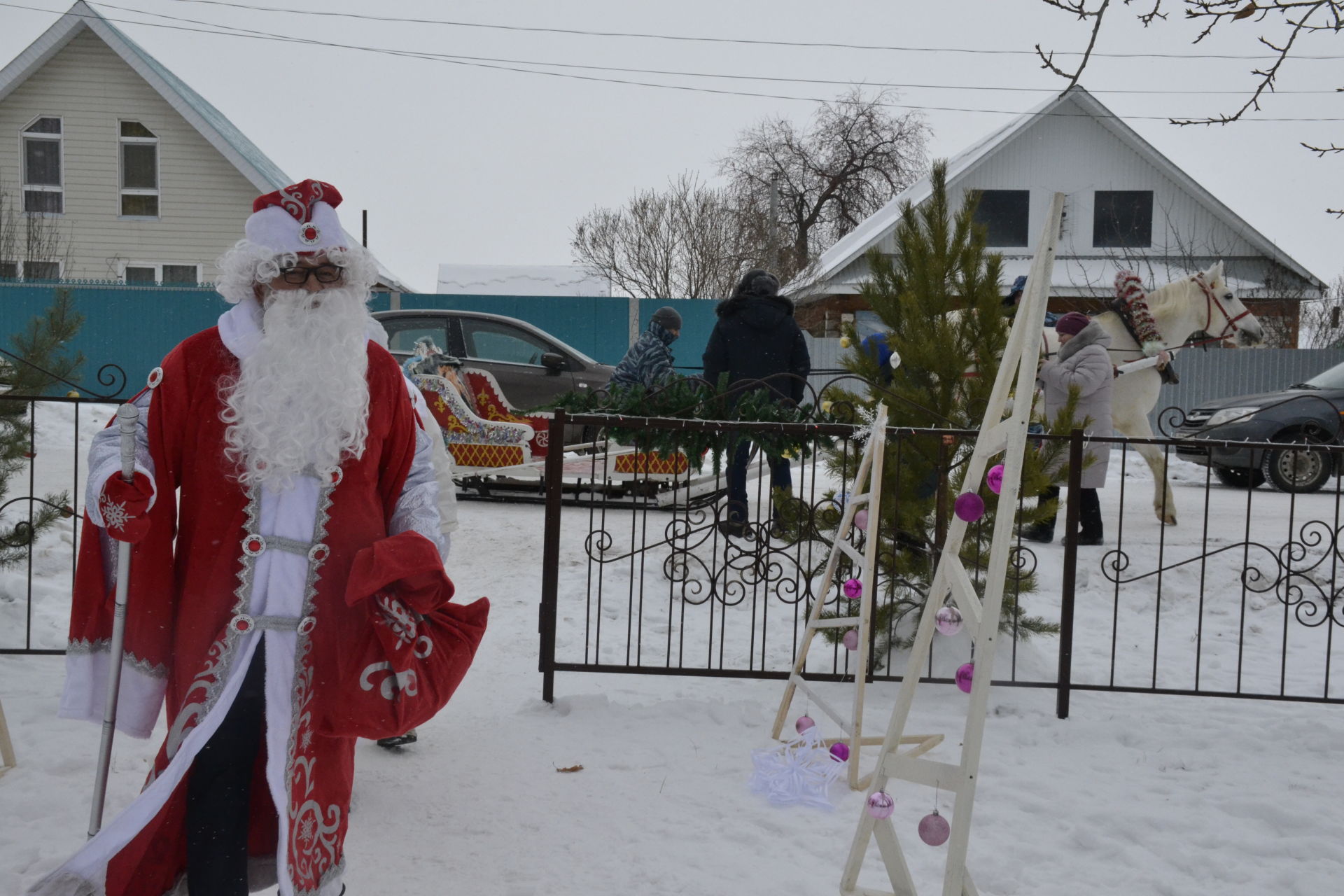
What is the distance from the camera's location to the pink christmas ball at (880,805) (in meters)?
2.64

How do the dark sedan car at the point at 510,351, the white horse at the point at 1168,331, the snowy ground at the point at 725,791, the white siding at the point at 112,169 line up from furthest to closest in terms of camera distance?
the white siding at the point at 112,169 < the dark sedan car at the point at 510,351 < the white horse at the point at 1168,331 < the snowy ground at the point at 725,791

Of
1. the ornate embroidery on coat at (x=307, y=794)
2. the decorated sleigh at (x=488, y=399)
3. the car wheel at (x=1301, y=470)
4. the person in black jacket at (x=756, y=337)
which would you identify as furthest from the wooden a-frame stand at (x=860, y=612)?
the car wheel at (x=1301, y=470)

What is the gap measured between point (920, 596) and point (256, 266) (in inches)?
139

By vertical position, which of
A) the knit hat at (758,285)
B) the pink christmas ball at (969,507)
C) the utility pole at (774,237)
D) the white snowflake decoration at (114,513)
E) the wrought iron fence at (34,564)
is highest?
the utility pole at (774,237)

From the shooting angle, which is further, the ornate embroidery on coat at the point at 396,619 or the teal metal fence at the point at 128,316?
the teal metal fence at the point at 128,316

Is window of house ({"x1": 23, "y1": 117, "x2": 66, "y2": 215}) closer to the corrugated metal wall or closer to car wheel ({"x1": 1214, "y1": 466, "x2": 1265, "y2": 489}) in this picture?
car wheel ({"x1": 1214, "y1": 466, "x2": 1265, "y2": 489})

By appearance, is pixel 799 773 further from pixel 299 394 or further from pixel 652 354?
pixel 652 354

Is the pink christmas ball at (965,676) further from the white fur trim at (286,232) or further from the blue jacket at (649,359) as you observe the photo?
the blue jacket at (649,359)

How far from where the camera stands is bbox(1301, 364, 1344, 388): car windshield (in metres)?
11.6

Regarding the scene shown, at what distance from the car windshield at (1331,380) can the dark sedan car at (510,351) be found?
7.60m

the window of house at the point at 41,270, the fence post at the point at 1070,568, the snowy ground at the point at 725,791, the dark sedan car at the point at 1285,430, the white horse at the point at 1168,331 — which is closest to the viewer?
the snowy ground at the point at 725,791

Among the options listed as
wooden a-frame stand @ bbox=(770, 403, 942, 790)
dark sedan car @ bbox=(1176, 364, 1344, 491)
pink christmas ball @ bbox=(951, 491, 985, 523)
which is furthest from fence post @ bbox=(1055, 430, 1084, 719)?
dark sedan car @ bbox=(1176, 364, 1344, 491)

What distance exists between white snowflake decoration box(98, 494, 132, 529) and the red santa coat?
0.13 m

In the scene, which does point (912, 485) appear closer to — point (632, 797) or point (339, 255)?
point (632, 797)
